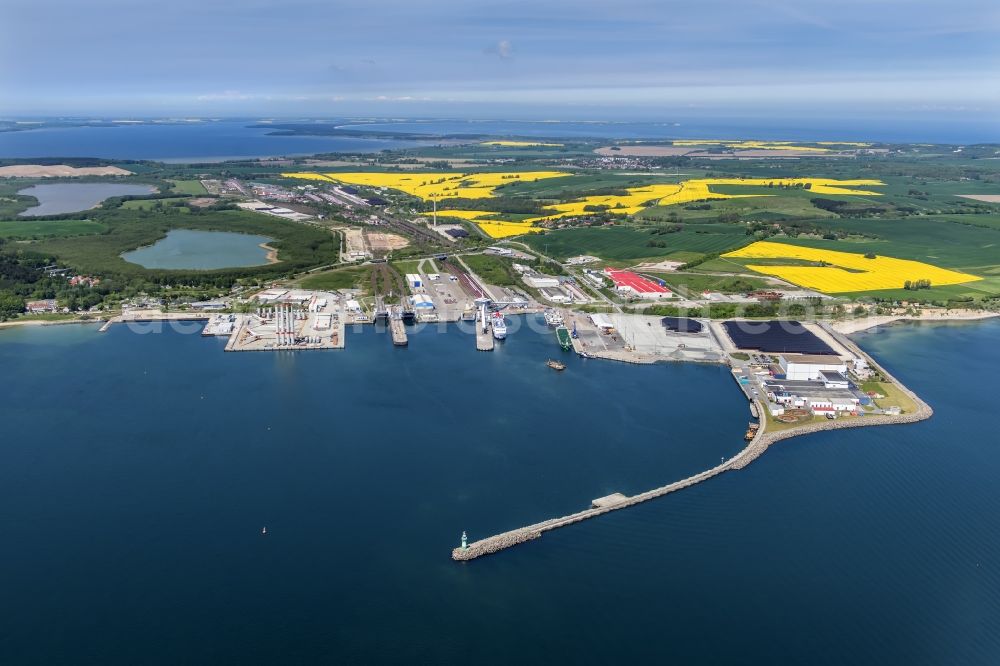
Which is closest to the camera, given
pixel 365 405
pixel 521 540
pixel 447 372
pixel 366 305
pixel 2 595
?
pixel 2 595

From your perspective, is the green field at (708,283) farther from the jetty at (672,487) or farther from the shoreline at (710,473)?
the jetty at (672,487)

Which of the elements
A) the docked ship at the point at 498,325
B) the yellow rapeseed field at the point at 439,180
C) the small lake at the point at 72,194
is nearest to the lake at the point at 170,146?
the small lake at the point at 72,194

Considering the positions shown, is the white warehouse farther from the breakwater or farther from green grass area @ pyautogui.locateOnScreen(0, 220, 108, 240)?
green grass area @ pyautogui.locateOnScreen(0, 220, 108, 240)

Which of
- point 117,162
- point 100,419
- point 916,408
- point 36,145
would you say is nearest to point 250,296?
point 100,419

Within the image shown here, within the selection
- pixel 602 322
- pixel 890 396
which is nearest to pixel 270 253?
pixel 602 322

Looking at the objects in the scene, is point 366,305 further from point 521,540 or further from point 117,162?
A: point 117,162

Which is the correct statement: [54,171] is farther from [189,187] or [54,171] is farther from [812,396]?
[812,396]
